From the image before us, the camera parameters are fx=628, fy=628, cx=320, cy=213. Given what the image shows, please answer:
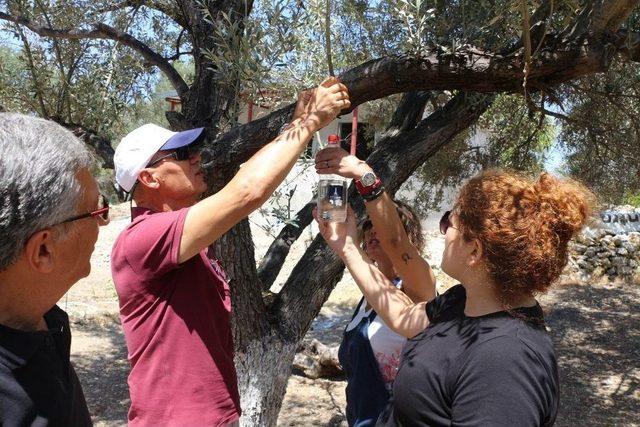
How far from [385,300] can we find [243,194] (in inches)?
26.9

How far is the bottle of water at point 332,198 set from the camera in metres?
2.39

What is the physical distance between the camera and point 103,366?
7754 millimetres

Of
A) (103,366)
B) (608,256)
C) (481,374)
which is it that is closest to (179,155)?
(481,374)

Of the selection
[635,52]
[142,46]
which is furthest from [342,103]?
[142,46]

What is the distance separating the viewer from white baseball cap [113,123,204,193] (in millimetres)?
2146

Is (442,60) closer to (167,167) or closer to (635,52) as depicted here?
(635,52)

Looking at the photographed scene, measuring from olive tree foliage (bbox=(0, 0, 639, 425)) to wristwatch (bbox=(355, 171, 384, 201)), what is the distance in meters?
0.43

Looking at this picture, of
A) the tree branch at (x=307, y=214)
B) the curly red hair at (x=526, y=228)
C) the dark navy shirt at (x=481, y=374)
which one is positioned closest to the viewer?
the dark navy shirt at (x=481, y=374)

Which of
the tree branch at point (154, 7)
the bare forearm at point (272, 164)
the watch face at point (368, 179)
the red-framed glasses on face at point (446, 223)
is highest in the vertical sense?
the tree branch at point (154, 7)

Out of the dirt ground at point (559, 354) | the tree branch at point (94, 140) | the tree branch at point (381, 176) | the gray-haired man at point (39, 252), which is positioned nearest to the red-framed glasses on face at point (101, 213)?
the gray-haired man at point (39, 252)

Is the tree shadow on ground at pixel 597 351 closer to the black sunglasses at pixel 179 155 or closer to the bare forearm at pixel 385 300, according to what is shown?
the bare forearm at pixel 385 300

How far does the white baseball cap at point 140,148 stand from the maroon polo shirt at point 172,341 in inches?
6.0

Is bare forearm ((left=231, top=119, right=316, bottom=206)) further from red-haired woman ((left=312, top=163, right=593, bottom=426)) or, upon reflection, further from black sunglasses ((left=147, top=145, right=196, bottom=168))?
red-haired woman ((left=312, top=163, right=593, bottom=426))

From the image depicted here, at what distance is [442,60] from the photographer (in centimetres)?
267
